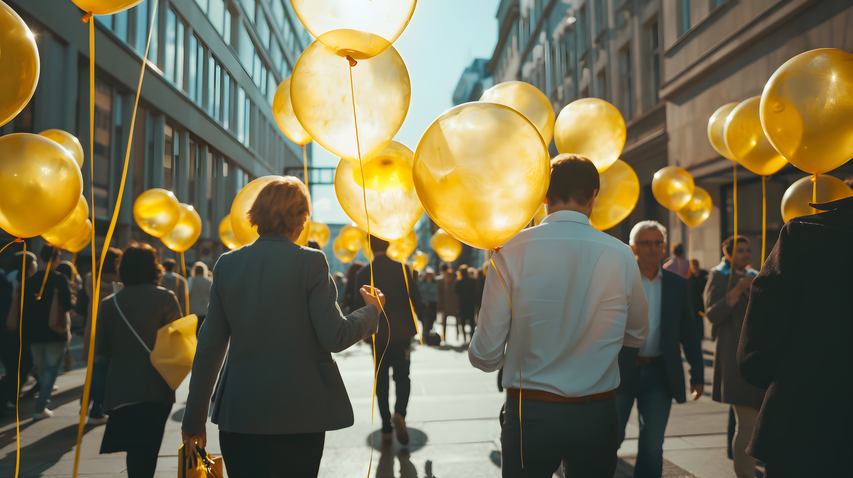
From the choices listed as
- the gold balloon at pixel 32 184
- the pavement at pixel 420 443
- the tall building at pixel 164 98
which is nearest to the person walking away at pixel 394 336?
the pavement at pixel 420 443

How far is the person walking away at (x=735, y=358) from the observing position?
138 inches

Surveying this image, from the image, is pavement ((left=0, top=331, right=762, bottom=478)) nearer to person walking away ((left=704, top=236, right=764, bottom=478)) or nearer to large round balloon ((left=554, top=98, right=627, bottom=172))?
person walking away ((left=704, top=236, right=764, bottom=478))

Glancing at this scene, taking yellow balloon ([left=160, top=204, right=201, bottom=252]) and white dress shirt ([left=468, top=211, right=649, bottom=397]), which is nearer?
white dress shirt ([left=468, top=211, right=649, bottom=397])

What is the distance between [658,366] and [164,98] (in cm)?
1865

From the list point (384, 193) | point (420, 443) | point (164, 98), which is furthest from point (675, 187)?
point (164, 98)

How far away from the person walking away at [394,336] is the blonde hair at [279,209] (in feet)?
7.95

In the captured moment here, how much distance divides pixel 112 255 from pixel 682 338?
5190 millimetres

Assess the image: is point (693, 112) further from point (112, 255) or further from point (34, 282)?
point (34, 282)

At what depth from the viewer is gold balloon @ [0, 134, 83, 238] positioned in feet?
8.77

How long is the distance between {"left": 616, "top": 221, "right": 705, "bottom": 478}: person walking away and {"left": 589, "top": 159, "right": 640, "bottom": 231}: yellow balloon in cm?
73

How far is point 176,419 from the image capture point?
5742 millimetres

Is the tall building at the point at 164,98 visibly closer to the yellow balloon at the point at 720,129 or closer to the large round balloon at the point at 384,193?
the large round balloon at the point at 384,193

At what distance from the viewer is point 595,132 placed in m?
4.02

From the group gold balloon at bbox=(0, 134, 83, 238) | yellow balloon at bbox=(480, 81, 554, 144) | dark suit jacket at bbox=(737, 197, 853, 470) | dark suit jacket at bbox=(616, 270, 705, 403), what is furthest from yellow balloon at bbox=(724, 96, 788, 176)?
gold balloon at bbox=(0, 134, 83, 238)
